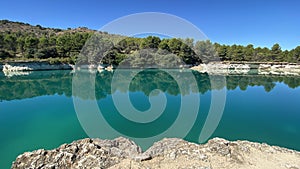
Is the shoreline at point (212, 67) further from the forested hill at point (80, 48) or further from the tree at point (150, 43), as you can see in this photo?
the tree at point (150, 43)

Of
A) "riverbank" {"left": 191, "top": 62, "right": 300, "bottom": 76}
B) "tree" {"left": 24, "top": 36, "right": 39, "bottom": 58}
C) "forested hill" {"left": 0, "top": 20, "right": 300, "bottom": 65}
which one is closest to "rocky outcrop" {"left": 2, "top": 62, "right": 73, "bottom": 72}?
"forested hill" {"left": 0, "top": 20, "right": 300, "bottom": 65}

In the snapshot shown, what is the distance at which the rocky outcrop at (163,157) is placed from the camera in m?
3.81

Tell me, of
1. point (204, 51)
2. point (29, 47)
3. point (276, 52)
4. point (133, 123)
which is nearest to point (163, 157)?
point (133, 123)

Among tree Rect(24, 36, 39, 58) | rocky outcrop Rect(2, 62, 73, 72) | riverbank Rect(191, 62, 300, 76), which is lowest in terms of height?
rocky outcrop Rect(2, 62, 73, 72)

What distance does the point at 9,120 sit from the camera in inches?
332

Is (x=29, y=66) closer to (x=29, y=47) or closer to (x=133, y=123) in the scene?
(x=29, y=47)

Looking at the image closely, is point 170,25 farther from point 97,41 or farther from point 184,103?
point 97,41

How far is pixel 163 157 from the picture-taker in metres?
4.12

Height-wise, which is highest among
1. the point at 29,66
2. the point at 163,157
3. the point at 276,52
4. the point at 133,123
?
the point at 276,52

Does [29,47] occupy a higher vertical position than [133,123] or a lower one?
higher

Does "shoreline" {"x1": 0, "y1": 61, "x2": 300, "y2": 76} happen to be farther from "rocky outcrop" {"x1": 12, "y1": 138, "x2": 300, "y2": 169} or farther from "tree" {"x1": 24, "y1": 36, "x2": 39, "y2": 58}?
"rocky outcrop" {"x1": 12, "y1": 138, "x2": 300, "y2": 169}

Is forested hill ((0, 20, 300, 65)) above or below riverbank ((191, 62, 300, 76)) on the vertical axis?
above

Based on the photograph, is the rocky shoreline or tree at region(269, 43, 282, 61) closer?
the rocky shoreline

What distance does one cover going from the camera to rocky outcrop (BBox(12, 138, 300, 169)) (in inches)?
150
